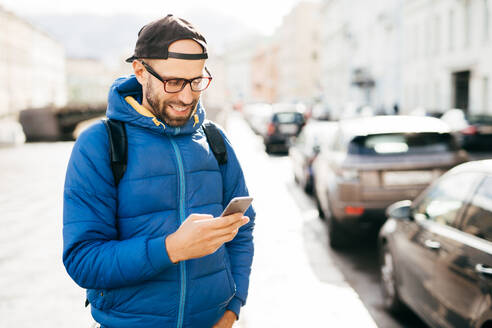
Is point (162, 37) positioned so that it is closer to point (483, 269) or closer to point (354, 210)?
point (483, 269)

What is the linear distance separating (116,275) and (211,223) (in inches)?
14.2

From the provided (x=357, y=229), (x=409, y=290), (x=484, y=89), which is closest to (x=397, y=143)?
(x=357, y=229)

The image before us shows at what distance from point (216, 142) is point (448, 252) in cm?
219

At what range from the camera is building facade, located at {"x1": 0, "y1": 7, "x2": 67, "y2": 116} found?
235 feet

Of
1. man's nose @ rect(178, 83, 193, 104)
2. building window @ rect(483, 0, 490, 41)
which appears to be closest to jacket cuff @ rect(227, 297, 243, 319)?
man's nose @ rect(178, 83, 193, 104)

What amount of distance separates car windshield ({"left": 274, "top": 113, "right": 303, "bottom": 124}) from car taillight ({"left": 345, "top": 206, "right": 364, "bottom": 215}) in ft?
48.9

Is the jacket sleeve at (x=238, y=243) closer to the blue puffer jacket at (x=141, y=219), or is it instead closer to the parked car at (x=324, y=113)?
the blue puffer jacket at (x=141, y=219)

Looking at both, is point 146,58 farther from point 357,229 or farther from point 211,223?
point 357,229

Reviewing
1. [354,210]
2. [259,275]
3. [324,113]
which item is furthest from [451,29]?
[259,275]

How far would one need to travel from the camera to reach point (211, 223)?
5.77 feet

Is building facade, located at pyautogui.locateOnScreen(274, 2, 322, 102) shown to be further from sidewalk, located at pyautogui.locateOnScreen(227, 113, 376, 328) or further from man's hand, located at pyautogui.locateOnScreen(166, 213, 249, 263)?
Result: man's hand, located at pyautogui.locateOnScreen(166, 213, 249, 263)

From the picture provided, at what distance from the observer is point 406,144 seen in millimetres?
6855

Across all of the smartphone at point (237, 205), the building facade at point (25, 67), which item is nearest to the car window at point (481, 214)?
the smartphone at point (237, 205)

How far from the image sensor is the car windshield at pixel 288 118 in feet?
70.3
